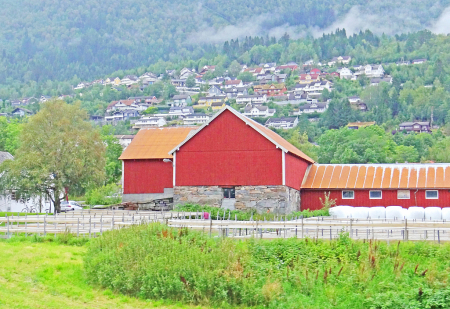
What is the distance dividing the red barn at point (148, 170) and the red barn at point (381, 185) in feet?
33.1

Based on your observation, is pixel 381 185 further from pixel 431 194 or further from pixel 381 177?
pixel 431 194

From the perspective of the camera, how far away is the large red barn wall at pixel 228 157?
51531 millimetres

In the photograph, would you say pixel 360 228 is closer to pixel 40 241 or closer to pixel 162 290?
pixel 162 290

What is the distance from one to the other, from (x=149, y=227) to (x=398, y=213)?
2464cm

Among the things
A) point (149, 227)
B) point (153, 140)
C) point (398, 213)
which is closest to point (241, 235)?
point (149, 227)

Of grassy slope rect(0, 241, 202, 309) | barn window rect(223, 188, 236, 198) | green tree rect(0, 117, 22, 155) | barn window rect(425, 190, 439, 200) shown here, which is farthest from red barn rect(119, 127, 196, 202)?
green tree rect(0, 117, 22, 155)

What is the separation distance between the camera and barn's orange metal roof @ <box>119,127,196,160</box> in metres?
57.9

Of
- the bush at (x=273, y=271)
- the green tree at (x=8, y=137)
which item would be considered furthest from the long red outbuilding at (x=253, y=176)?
the green tree at (x=8, y=137)

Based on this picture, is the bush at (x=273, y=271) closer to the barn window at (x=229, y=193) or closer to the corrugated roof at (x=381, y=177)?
the barn window at (x=229, y=193)

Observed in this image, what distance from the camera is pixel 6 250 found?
28750 mm

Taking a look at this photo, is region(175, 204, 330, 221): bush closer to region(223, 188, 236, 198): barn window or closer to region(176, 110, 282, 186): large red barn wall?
region(223, 188, 236, 198): barn window

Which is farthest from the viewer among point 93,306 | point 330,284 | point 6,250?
point 6,250

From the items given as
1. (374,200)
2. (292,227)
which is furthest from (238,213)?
(292,227)

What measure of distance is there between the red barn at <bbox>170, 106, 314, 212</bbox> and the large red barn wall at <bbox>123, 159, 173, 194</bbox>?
397cm
